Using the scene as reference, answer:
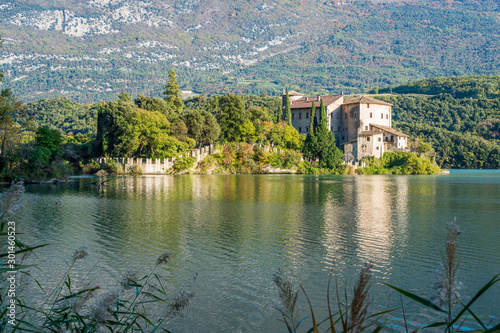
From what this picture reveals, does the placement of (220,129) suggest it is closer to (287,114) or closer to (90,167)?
(287,114)

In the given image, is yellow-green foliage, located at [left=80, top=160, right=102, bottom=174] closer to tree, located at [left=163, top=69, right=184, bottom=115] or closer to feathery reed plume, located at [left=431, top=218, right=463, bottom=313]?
tree, located at [left=163, top=69, right=184, bottom=115]

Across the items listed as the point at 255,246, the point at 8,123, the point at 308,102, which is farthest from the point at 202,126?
the point at 255,246

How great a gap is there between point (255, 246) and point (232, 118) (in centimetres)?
5117

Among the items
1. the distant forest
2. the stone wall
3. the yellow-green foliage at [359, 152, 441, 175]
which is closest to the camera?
the stone wall

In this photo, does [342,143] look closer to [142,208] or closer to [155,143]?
[155,143]

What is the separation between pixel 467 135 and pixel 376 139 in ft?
109

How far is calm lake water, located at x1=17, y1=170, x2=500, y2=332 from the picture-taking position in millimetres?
7309

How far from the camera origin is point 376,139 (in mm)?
65875

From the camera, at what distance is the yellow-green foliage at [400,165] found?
63969mm

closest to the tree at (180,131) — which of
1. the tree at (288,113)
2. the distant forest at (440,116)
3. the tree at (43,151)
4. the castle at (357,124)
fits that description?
the distant forest at (440,116)

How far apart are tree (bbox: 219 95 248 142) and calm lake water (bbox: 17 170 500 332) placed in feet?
134

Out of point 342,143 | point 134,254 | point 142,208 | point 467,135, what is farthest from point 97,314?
point 467,135

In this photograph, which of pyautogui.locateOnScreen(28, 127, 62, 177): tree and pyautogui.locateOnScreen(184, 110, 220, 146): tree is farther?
pyautogui.locateOnScreen(184, 110, 220, 146): tree

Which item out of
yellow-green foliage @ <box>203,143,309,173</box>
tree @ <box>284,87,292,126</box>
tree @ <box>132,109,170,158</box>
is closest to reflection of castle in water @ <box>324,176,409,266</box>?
tree @ <box>132,109,170,158</box>
